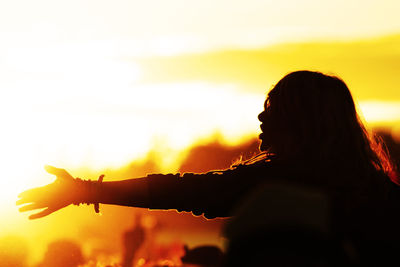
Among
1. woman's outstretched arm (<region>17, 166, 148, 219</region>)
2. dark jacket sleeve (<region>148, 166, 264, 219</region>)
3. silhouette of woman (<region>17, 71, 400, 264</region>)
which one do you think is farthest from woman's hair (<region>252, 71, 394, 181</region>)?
woman's outstretched arm (<region>17, 166, 148, 219</region>)

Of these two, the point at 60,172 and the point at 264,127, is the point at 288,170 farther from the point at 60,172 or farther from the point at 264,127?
the point at 60,172

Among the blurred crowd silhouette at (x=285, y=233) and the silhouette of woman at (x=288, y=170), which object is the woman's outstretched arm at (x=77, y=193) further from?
the blurred crowd silhouette at (x=285, y=233)

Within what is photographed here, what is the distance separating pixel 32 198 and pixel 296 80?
127 cm

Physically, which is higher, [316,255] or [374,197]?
[374,197]

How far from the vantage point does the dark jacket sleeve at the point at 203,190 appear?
315 centimetres

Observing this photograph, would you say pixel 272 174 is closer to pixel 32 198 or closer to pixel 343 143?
pixel 343 143

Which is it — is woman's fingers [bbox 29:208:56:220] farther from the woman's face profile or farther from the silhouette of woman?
the woman's face profile

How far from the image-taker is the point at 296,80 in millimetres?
3348

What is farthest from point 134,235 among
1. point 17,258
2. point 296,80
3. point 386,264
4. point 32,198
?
point 386,264

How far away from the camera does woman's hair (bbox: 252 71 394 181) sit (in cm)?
305

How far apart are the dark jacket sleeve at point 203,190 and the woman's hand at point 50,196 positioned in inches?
14.2

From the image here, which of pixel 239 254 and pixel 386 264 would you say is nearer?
pixel 239 254

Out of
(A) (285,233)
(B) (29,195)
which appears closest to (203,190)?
(B) (29,195)

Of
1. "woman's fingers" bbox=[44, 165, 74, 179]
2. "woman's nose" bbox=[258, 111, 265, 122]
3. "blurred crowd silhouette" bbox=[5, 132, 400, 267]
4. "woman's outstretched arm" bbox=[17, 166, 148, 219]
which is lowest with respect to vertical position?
"blurred crowd silhouette" bbox=[5, 132, 400, 267]
